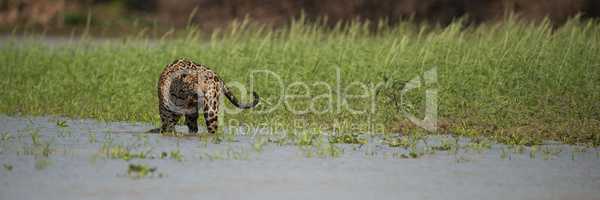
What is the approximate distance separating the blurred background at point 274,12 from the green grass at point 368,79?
432 centimetres

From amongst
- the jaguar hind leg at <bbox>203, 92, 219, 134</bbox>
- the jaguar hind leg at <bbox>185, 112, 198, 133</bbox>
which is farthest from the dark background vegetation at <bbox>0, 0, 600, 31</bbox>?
the jaguar hind leg at <bbox>203, 92, 219, 134</bbox>

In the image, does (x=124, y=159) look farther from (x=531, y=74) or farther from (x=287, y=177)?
(x=531, y=74)

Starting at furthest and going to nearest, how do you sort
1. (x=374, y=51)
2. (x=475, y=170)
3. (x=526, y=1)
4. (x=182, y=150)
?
(x=526, y=1) → (x=374, y=51) → (x=182, y=150) → (x=475, y=170)

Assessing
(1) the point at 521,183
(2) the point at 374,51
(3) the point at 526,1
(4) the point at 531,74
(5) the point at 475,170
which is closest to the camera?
(1) the point at 521,183

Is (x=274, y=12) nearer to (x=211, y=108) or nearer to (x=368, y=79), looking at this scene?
(x=368, y=79)

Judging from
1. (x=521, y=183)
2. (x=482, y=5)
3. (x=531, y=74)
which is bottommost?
(x=521, y=183)

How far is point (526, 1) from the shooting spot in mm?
21422

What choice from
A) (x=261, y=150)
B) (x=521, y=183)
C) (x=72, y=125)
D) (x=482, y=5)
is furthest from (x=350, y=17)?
(x=521, y=183)

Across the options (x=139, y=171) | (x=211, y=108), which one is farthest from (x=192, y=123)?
(x=139, y=171)

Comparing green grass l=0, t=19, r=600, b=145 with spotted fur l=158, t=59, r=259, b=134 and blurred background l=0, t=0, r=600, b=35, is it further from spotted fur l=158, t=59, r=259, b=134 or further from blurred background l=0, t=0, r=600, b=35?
blurred background l=0, t=0, r=600, b=35

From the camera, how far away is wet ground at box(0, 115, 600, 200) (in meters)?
7.79

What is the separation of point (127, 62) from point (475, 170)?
7.00m

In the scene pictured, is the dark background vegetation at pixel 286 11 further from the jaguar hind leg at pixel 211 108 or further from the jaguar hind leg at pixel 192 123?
the jaguar hind leg at pixel 211 108

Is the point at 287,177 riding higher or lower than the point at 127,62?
lower
